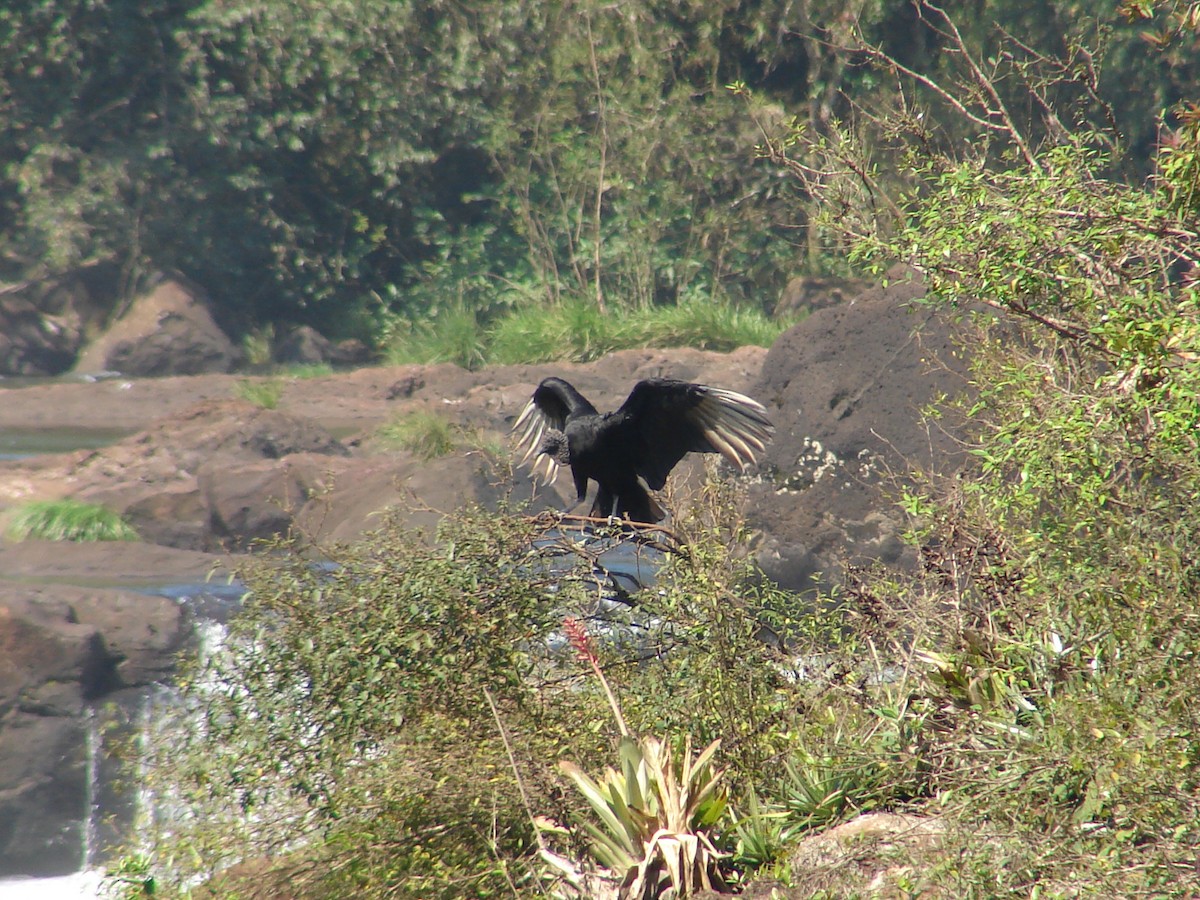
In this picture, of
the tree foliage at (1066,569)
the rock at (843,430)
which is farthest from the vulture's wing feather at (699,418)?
the rock at (843,430)

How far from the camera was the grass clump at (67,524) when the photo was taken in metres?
12.3

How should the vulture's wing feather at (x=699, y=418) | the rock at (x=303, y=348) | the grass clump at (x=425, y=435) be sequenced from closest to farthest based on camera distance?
the vulture's wing feather at (x=699, y=418) < the grass clump at (x=425, y=435) < the rock at (x=303, y=348)

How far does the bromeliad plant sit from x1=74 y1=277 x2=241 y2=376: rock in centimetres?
1798

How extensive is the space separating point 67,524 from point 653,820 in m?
9.74

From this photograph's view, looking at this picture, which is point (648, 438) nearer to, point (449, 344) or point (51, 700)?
point (51, 700)

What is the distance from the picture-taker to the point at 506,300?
824 inches

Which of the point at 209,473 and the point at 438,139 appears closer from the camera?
the point at 209,473

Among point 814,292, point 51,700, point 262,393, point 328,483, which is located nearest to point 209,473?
point 51,700

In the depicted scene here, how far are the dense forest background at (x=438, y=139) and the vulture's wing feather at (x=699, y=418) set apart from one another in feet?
43.9

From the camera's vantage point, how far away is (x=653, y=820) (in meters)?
4.11

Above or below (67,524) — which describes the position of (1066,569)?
above

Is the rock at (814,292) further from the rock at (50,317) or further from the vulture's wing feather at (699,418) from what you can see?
the vulture's wing feather at (699,418)

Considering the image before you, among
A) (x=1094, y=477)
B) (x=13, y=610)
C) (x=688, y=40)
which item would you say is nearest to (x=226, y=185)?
(x=688, y=40)

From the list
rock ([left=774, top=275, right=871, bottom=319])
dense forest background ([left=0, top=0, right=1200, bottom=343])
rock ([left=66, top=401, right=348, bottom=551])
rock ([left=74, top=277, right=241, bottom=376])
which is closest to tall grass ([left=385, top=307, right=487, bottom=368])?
dense forest background ([left=0, top=0, right=1200, bottom=343])
